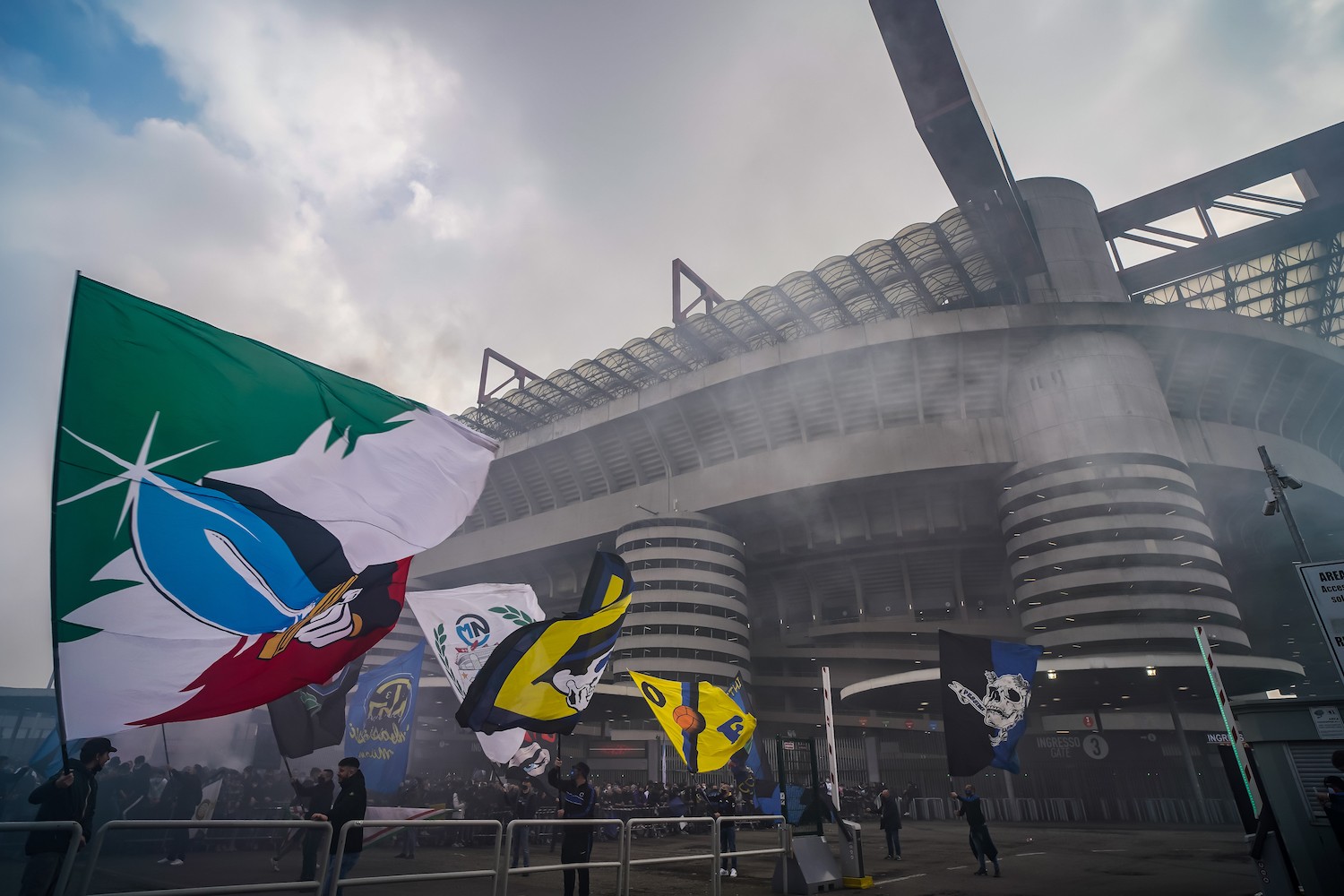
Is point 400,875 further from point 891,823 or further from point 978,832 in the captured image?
point 891,823

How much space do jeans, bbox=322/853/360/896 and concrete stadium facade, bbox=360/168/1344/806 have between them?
31707 mm

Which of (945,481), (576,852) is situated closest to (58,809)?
(576,852)

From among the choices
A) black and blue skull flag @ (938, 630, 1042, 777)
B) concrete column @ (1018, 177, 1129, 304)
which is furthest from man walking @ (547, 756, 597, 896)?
concrete column @ (1018, 177, 1129, 304)

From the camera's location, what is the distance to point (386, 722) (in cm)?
1116

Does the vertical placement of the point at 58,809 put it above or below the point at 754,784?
above

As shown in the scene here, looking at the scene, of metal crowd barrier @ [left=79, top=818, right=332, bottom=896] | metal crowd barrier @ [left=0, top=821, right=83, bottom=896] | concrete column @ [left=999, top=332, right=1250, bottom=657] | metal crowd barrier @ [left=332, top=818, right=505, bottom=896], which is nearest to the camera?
metal crowd barrier @ [left=0, top=821, right=83, bottom=896]

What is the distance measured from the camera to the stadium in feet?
111

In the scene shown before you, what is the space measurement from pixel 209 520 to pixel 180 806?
1028 cm

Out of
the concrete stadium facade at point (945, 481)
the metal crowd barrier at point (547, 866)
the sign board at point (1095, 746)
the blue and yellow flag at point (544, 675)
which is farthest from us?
the concrete stadium facade at point (945, 481)

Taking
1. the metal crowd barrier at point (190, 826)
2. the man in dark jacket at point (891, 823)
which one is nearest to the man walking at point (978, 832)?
the man in dark jacket at point (891, 823)

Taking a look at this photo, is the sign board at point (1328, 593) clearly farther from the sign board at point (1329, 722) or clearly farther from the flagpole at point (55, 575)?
the flagpole at point (55, 575)

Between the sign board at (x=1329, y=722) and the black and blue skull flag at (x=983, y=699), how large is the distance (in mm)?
2851

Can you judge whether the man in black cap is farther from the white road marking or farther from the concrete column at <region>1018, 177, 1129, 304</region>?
the concrete column at <region>1018, 177, 1129, 304</region>

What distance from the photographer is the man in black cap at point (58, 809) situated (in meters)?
4.43
